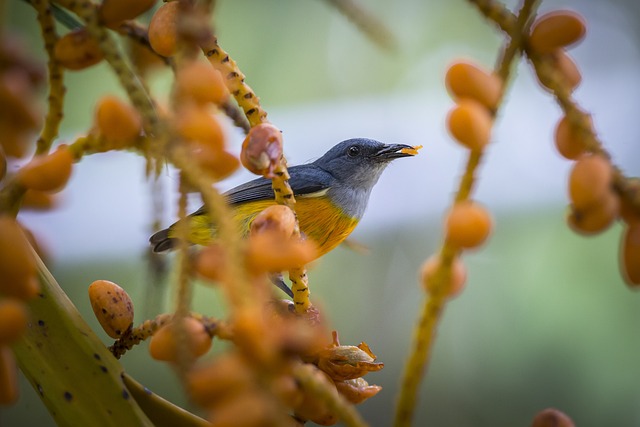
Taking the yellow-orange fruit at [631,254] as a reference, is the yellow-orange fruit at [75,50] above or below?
above

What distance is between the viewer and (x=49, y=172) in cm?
56

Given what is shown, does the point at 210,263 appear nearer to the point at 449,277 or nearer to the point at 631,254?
the point at 449,277

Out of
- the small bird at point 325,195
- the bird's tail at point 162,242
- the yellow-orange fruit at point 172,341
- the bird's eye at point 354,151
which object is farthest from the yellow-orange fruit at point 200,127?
the bird's eye at point 354,151

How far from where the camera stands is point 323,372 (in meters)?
0.67

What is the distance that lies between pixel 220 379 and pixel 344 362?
0.95 ft

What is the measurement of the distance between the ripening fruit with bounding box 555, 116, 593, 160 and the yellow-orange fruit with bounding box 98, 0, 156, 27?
0.38 metres

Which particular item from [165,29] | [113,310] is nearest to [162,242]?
[113,310]

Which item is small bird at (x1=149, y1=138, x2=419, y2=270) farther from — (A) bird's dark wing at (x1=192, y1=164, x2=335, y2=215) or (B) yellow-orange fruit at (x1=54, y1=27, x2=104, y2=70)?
(B) yellow-orange fruit at (x1=54, y1=27, x2=104, y2=70)

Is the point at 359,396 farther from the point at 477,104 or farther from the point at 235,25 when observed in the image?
the point at 235,25

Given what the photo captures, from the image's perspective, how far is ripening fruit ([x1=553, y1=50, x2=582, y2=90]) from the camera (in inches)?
21.2

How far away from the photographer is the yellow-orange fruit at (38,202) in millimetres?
844

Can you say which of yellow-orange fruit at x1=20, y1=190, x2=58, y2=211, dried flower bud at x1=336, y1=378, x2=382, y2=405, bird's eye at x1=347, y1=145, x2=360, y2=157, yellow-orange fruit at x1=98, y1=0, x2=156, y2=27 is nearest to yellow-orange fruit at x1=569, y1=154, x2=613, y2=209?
dried flower bud at x1=336, y1=378, x2=382, y2=405

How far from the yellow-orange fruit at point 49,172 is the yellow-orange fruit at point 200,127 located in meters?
0.14

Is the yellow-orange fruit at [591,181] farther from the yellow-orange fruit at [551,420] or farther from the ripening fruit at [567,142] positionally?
the yellow-orange fruit at [551,420]
